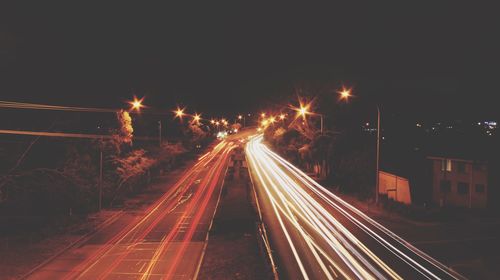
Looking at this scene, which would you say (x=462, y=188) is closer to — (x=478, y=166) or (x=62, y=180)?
(x=478, y=166)

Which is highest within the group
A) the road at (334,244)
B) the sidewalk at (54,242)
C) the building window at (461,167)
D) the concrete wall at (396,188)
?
the building window at (461,167)

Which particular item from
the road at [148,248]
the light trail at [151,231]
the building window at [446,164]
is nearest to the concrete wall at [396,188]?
the building window at [446,164]

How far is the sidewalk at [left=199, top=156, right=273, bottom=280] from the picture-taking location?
14.5 metres

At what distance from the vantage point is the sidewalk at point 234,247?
14539mm

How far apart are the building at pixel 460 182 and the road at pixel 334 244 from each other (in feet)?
24.9

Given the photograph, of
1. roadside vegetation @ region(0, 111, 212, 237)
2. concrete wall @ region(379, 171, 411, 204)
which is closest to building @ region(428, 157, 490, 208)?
concrete wall @ region(379, 171, 411, 204)

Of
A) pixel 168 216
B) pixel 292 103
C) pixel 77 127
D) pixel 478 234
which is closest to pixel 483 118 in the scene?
pixel 292 103

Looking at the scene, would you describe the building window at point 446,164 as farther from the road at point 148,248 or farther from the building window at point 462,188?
the road at point 148,248

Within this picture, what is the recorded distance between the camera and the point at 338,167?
35969 millimetres

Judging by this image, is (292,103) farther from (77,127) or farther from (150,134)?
(77,127)

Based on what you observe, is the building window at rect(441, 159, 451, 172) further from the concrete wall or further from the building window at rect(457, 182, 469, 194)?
the concrete wall

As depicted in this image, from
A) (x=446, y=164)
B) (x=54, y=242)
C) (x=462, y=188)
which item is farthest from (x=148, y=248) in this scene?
(x=446, y=164)

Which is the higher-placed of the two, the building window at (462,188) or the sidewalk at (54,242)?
the building window at (462,188)

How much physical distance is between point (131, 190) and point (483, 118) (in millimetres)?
45388
